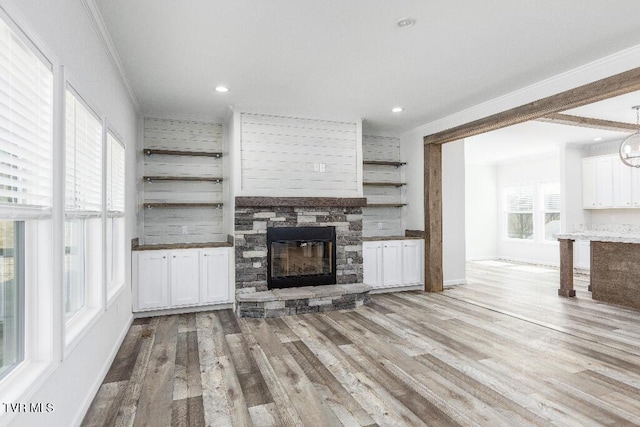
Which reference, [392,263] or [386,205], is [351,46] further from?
[392,263]

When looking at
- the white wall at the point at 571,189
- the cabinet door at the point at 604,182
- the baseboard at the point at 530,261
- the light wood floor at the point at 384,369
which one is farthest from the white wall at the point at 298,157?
the baseboard at the point at 530,261

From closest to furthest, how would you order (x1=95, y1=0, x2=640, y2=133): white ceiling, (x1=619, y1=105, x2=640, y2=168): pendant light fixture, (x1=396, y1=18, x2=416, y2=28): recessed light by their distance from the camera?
(x1=95, y1=0, x2=640, y2=133): white ceiling
(x1=396, y1=18, x2=416, y2=28): recessed light
(x1=619, y1=105, x2=640, y2=168): pendant light fixture

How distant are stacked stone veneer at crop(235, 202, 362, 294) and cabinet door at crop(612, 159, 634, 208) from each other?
5.71 m

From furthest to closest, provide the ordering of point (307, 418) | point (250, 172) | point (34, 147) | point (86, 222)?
1. point (250, 172)
2. point (86, 222)
3. point (307, 418)
4. point (34, 147)

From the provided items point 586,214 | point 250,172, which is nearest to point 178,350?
point 250,172

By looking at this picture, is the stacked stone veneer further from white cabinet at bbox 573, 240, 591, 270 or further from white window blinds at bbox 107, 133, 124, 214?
white cabinet at bbox 573, 240, 591, 270

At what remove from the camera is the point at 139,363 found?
3.34 m

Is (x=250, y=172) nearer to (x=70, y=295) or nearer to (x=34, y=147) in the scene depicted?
(x=70, y=295)

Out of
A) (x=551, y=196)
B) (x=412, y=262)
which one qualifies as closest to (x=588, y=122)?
(x=412, y=262)

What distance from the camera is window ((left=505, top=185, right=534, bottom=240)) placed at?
981 cm

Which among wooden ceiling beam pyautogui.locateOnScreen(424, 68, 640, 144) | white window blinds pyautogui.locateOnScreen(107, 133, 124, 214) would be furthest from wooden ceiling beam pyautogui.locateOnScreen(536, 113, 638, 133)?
white window blinds pyautogui.locateOnScreen(107, 133, 124, 214)

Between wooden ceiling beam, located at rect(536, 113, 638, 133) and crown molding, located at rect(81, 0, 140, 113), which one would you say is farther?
wooden ceiling beam, located at rect(536, 113, 638, 133)

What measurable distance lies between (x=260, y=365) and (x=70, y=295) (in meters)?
1.54

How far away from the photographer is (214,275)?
203 inches
